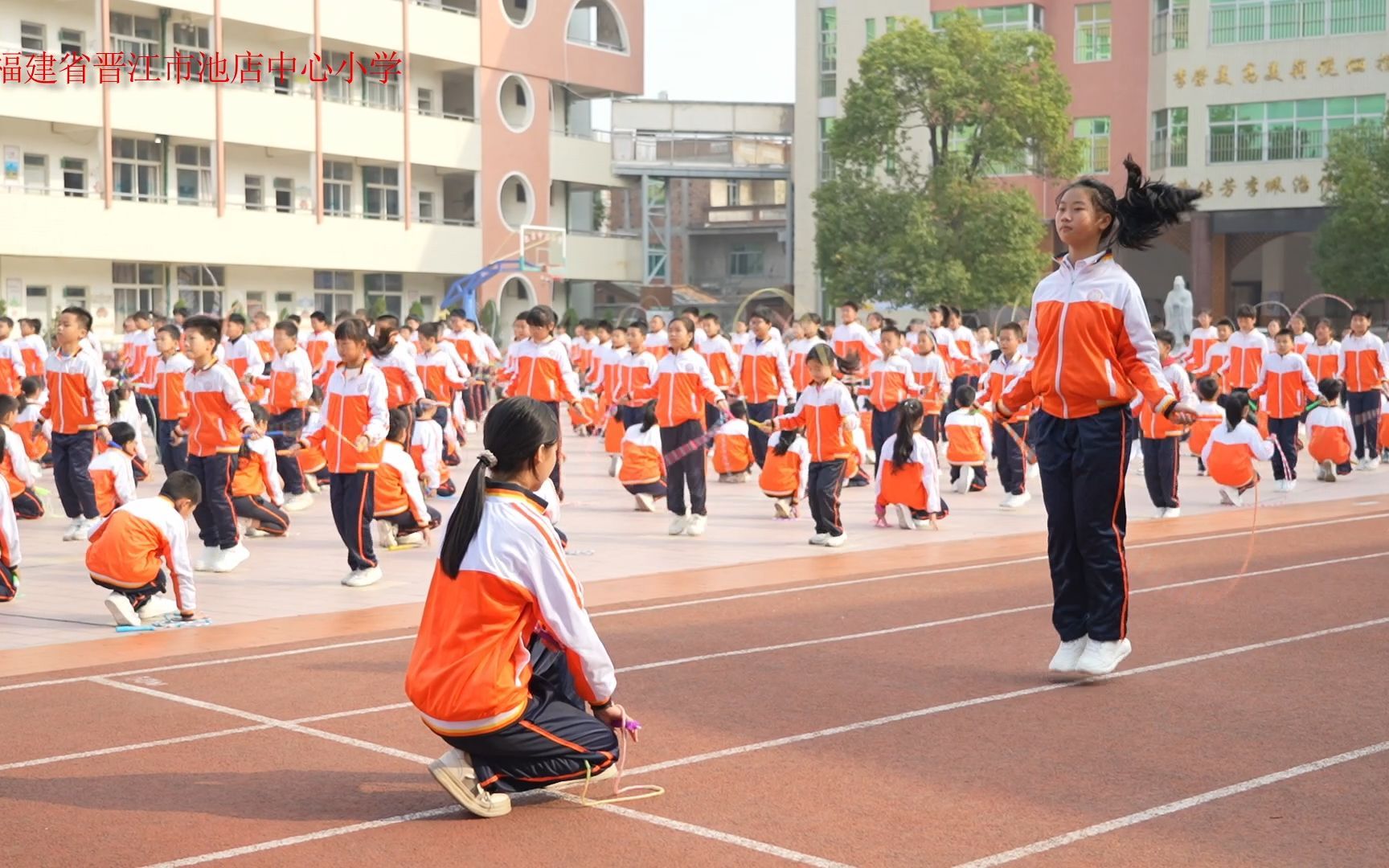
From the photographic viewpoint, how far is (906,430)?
49.7 feet

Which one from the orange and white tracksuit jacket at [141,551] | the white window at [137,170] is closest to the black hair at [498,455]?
the orange and white tracksuit jacket at [141,551]

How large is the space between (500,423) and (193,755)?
2093mm

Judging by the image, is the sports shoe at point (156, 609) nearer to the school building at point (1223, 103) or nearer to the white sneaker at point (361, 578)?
the white sneaker at point (361, 578)

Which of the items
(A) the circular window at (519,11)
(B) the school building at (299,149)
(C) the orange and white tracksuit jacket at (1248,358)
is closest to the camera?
(C) the orange and white tracksuit jacket at (1248,358)

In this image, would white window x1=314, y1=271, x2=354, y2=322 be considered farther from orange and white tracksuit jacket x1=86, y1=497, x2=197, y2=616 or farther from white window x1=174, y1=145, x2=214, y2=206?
orange and white tracksuit jacket x1=86, y1=497, x2=197, y2=616

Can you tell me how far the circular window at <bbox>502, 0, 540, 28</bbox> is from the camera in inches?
1955

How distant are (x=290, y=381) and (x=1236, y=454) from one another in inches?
374

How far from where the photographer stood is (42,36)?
37625mm

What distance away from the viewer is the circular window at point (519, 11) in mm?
49656

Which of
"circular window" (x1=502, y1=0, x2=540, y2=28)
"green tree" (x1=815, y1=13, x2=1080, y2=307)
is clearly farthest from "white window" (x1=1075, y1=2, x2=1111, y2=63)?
"circular window" (x1=502, y1=0, x2=540, y2=28)

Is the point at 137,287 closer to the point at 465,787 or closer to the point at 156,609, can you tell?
the point at 156,609

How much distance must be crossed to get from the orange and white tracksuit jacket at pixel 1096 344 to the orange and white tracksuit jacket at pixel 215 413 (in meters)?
6.82

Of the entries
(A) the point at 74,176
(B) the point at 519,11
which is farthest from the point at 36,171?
(B) the point at 519,11

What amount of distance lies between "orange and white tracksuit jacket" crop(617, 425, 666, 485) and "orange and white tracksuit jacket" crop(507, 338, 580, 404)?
2.16m
